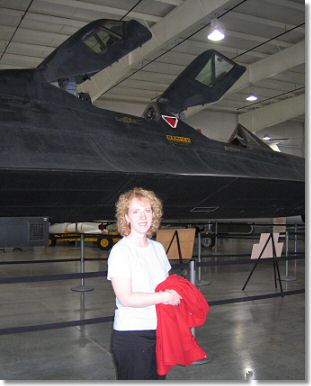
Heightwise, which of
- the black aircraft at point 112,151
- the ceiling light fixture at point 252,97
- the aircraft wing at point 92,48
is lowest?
the black aircraft at point 112,151

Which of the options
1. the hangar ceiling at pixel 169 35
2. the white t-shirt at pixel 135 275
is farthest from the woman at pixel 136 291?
the hangar ceiling at pixel 169 35

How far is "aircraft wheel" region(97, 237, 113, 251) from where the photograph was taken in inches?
613

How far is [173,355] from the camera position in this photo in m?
2.28

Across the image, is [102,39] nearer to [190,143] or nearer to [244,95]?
[190,143]

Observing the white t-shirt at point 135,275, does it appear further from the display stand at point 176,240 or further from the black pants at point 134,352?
the display stand at point 176,240

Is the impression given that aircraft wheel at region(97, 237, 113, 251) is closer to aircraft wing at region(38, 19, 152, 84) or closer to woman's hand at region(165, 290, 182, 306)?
aircraft wing at region(38, 19, 152, 84)

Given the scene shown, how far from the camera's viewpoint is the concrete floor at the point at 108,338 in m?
4.17

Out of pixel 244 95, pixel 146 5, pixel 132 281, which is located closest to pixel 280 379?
pixel 132 281

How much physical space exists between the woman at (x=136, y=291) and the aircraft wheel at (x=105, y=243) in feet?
43.4

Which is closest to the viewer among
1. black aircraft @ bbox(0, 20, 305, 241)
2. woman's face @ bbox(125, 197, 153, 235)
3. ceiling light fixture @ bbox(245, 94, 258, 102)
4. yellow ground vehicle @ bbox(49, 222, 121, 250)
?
woman's face @ bbox(125, 197, 153, 235)

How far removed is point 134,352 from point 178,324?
0.28m

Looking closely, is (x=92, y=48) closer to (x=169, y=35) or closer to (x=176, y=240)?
(x=176, y=240)

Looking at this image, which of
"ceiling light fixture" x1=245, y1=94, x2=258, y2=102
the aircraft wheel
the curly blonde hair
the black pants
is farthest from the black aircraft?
"ceiling light fixture" x1=245, y1=94, x2=258, y2=102

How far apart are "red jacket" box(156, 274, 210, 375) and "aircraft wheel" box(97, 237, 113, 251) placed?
13.2 metres
